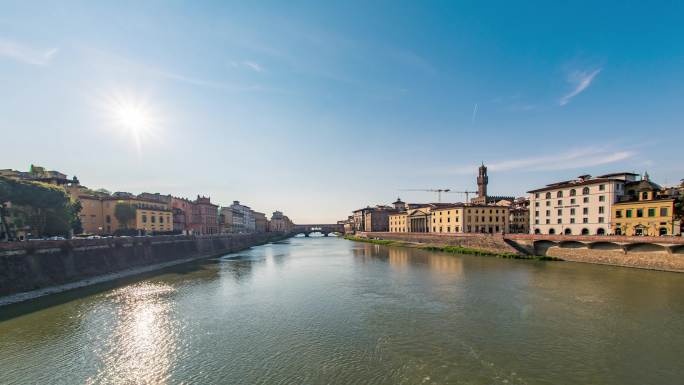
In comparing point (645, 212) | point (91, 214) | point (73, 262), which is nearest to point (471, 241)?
point (645, 212)

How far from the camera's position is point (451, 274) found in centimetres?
4116

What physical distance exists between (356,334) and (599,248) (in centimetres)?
4927

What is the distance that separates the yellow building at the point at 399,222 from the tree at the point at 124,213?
92.6 meters

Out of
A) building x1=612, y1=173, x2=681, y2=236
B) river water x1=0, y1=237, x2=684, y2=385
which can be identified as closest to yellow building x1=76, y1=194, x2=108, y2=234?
river water x1=0, y1=237, x2=684, y2=385

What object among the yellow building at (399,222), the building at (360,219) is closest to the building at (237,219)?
the building at (360,219)

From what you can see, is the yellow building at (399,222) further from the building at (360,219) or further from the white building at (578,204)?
the white building at (578,204)

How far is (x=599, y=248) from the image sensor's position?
47781 millimetres

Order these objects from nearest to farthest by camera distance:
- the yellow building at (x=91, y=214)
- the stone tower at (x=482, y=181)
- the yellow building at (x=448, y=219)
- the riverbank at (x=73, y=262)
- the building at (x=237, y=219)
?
the riverbank at (x=73, y=262), the yellow building at (x=91, y=214), the yellow building at (x=448, y=219), the stone tower at (x=482, y=181), the building at (x=237, y=219)

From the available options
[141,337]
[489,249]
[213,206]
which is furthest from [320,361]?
[213,206]

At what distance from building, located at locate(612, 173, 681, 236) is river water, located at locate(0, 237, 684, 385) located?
627 inches

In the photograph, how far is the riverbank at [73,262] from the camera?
98.6ft

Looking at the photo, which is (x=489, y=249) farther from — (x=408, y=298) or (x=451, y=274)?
(x=408, y=298)

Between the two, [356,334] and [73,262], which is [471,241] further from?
[73,262]

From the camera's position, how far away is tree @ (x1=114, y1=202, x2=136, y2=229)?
Answer: 68.6m
